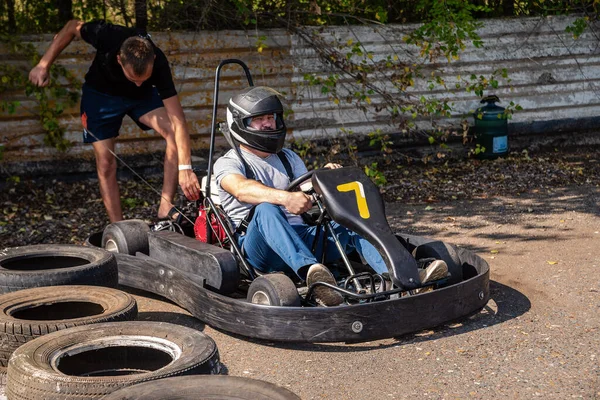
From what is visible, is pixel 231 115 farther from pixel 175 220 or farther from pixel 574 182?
pixel 574 182

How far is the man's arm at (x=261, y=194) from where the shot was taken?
5.07 m

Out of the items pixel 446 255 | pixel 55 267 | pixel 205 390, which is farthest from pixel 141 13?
pixel 205 390

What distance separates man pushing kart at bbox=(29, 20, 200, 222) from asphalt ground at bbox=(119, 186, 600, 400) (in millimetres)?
1403

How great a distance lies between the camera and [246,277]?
5426mm

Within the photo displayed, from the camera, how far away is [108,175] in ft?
23.7

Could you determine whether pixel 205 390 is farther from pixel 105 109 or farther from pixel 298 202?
pixel 105 109

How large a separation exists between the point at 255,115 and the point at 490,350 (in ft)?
6.22

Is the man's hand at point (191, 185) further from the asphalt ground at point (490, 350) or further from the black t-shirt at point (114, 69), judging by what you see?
the black t-shirt at point (114, 69)

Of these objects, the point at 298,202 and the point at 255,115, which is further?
the point at 255,115

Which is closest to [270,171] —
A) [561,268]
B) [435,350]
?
[435,350]

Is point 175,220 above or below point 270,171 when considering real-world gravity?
below

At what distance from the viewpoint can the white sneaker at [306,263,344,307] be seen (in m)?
4.82

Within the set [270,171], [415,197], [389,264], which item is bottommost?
[415,197]

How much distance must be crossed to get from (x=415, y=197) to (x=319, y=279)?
13.7ft
